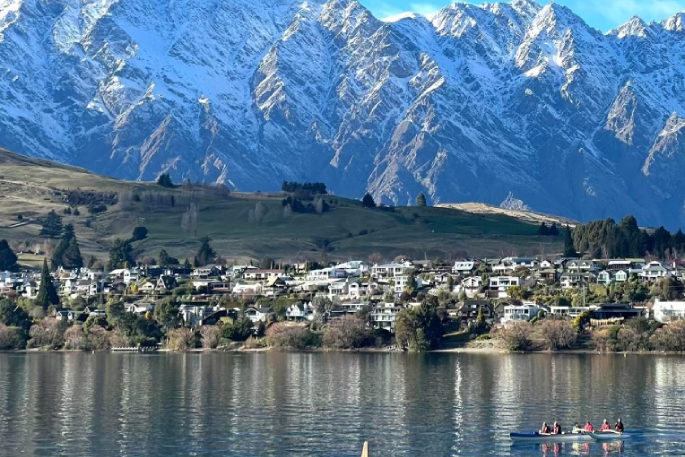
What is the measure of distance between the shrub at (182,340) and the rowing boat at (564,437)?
302 ft

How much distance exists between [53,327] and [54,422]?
296 feet

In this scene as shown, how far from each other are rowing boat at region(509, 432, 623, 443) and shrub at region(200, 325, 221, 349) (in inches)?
3593

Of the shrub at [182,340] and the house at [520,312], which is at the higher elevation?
the house at [520,312]

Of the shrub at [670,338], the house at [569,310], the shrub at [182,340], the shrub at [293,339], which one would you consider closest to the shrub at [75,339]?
the shrub at [182,340]

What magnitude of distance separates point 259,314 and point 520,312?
111ft

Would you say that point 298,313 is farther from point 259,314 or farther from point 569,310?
point 569,310

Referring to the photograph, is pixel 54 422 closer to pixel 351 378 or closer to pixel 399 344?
pixel 351 378

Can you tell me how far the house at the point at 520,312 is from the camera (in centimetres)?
17754

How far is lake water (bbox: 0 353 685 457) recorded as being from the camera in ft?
307

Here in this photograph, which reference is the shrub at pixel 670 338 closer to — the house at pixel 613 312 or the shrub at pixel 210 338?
the house at pixel 613 312

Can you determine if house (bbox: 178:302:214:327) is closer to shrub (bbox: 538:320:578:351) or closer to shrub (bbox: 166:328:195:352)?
shrub (bbox: 166:328:195:352)

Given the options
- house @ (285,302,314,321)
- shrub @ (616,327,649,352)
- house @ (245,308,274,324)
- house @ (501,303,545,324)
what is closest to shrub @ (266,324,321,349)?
house @ (245,308,274,324)

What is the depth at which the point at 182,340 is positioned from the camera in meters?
183

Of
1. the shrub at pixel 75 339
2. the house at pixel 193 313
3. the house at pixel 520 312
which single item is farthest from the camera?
the house at pixel 193 313
